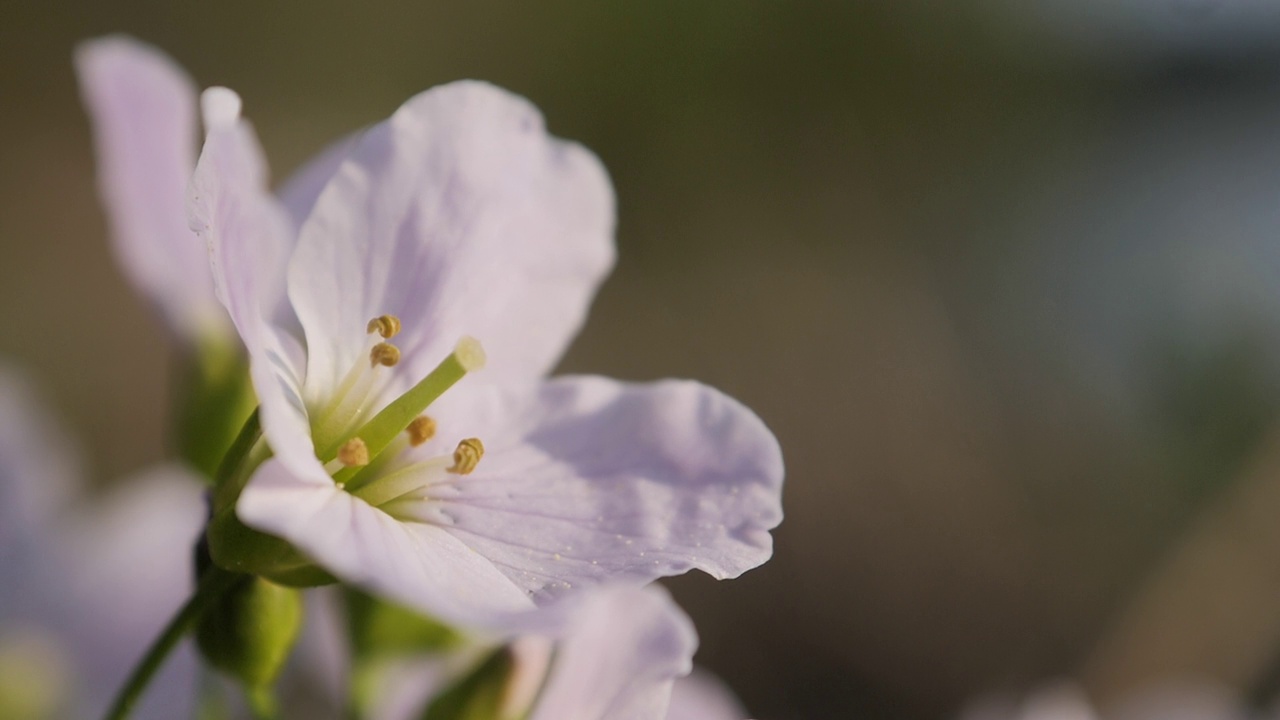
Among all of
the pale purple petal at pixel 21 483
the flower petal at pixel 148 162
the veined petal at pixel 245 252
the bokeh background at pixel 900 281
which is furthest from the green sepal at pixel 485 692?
the bokeh background at pixel 900 281

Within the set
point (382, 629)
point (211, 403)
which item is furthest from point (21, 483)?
point (382, 629)

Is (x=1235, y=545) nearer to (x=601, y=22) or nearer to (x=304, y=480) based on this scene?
(x=304, y=480)

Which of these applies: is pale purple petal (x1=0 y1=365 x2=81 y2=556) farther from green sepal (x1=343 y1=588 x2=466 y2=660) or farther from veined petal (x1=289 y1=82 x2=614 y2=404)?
veined petal (x1=289 y1=82 x2=614 y2=404)

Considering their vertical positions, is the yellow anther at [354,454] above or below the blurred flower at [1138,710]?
above

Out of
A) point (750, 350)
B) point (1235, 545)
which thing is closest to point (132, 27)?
point (750, 350)

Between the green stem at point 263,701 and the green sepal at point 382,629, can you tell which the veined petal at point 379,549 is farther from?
the green sepal at point 382,629

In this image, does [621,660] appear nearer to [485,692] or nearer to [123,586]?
[485,692]

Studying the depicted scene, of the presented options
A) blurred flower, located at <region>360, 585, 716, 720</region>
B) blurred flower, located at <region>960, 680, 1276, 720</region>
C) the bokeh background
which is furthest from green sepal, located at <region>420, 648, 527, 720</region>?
the bokeh background
